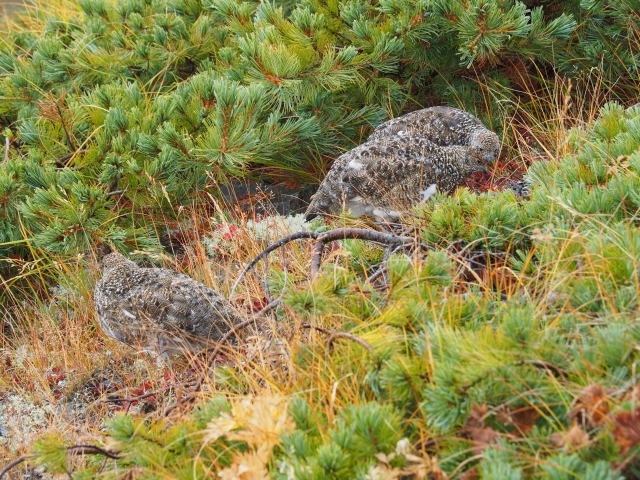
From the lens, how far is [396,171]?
389 centimetres

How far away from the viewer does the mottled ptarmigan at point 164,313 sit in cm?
319

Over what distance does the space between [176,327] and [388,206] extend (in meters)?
1.37

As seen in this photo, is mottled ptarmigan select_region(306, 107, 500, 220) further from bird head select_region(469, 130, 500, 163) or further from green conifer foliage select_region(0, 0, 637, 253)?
green conifer foliage select_region(0, 0, 637, 253)

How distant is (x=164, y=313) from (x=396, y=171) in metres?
1.51

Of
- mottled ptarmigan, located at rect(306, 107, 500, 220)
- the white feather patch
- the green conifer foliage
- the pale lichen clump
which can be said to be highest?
the green conifer foliage

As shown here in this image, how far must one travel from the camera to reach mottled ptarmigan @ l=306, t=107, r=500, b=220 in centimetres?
387

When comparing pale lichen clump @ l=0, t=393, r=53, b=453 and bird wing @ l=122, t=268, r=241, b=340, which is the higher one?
bird wing @ l=122, t=268, r=241, b=340

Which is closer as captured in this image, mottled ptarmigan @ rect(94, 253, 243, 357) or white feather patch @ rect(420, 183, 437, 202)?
mottled ptarmigan @ rect(94, 253, 243, 357)

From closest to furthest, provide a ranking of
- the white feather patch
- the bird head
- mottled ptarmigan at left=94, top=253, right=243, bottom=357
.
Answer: mottled ptarmigan at left=94, top=253, right=243, bottom=357
the white feather patch
the bird head

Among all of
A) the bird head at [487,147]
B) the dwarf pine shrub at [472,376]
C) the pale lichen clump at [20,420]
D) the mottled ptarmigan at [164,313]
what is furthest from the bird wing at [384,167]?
the pale lichen clump at [20,420]

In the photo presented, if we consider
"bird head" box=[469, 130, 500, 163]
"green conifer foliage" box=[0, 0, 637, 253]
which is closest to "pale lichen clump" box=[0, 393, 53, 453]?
"green conifer foliage" box=[0, 0, 637, 253]

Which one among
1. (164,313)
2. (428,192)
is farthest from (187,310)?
(428,192)

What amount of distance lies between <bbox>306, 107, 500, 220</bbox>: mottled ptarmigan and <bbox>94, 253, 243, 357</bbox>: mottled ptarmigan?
97cm

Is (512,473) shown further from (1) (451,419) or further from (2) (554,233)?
(2) (554,233)
